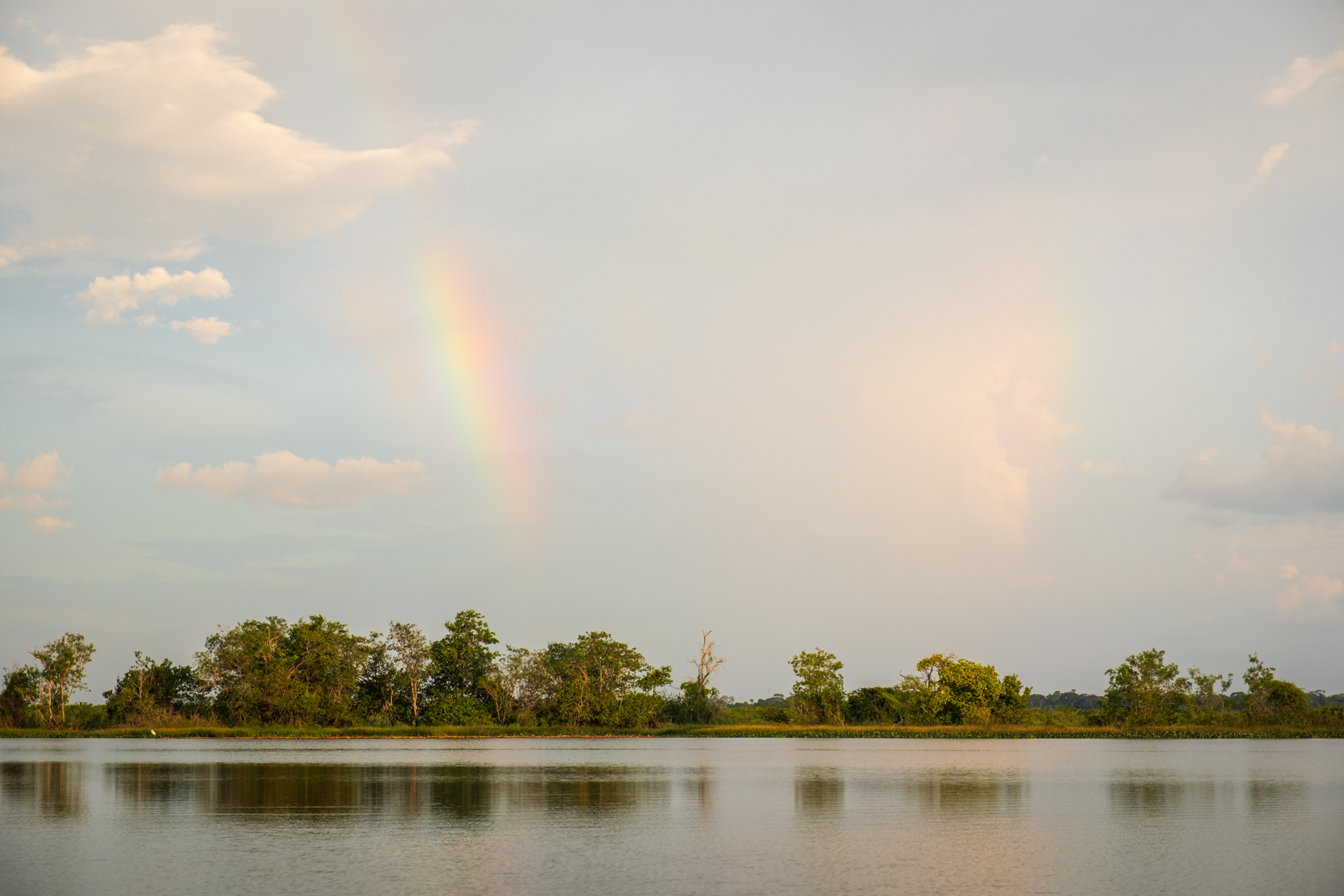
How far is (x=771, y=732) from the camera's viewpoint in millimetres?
99250

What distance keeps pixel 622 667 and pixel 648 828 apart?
234ft

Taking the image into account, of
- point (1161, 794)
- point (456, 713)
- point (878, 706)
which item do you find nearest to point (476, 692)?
point (456, 713)

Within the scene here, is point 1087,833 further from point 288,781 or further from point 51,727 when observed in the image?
point 51,727

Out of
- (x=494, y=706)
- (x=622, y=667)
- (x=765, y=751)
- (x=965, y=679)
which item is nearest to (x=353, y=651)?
(x=494, y=706)

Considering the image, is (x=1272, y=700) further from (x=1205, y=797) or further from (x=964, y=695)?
(x=1205, y=797)

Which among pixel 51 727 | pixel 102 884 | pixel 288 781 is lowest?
pixel 51 727

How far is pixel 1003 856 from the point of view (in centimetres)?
2455

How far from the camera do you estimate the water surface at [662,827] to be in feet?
69.4

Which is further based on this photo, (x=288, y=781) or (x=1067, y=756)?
(x=1067, y=756)

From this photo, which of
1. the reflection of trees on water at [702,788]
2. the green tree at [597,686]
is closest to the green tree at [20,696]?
the green tree at [597,686]

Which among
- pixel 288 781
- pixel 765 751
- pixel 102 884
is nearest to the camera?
pixel 102 884

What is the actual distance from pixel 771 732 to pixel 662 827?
7264 cm

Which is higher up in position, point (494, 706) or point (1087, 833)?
point (1087, 833)

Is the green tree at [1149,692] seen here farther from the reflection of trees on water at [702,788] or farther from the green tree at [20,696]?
the green tree at [20,696]
